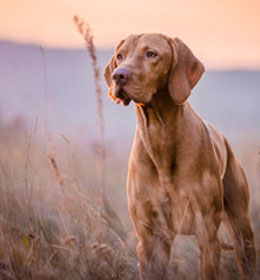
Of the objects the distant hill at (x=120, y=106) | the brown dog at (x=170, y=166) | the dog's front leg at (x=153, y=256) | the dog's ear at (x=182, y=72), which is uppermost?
the dog's ear at (x=182, y=72)

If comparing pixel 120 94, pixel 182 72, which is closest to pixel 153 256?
pixel 120 94

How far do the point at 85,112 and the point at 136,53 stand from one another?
13279mm

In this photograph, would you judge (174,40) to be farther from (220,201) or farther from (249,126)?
(249,126)

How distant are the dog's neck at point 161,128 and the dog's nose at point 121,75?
1.46 ft

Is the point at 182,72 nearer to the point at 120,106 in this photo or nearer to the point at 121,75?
the point at 121,75

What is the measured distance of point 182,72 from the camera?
161 inches

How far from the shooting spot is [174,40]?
4.21m

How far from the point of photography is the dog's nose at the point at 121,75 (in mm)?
3711

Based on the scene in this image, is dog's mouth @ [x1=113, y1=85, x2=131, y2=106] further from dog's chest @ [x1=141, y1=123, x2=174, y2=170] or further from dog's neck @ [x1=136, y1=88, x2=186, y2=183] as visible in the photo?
dog's chest @ [x1=141, y1=123, x2=174, y2=170]

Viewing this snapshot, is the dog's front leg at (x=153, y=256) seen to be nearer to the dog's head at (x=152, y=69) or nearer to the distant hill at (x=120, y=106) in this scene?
the dog's head at (x=152, y=69)

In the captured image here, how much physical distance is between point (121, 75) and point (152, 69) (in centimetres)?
34

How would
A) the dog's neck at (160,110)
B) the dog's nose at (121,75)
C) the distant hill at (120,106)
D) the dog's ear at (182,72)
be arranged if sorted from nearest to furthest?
1. the dog's nose at (121,75)
2. the dog's ear at (182,72)
3. the dog's neck at (160,110)
4. the distant hill at (120,106)

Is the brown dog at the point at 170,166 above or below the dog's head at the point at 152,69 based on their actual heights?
below

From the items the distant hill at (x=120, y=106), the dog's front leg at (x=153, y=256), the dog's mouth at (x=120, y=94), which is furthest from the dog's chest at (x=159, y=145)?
the distant hill at (x=120, y=106)
